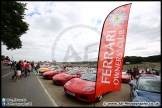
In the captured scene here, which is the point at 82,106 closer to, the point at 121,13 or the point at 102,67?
the point at 102,67

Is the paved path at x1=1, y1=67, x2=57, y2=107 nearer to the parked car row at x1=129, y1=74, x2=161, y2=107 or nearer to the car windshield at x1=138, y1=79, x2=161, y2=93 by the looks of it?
the parked car row at x1=129, y1=74, x2=161, y2=107

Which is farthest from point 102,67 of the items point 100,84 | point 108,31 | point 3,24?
point 3,24

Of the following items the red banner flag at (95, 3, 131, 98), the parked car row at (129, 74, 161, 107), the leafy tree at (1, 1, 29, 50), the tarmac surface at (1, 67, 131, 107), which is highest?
the leafy tree at (1, 1, 29, 50)

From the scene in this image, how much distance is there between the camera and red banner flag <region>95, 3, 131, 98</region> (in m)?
4.07

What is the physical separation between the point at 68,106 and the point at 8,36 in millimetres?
16420

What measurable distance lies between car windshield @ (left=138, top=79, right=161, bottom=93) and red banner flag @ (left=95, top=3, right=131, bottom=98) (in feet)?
2.70

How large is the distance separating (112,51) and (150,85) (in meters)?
1.74

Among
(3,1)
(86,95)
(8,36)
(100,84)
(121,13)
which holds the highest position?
(3,1)

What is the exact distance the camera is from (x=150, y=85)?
3.81 m

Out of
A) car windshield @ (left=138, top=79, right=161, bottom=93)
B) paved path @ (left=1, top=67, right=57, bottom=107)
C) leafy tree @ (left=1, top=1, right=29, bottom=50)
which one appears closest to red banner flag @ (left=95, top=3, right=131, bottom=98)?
car windshield @ (left=138, top=79, right=161, bottom=93)

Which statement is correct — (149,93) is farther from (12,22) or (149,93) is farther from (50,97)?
(12,22)

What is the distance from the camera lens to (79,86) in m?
4.85

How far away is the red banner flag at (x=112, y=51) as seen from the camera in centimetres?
407

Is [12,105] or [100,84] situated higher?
[100,84]
